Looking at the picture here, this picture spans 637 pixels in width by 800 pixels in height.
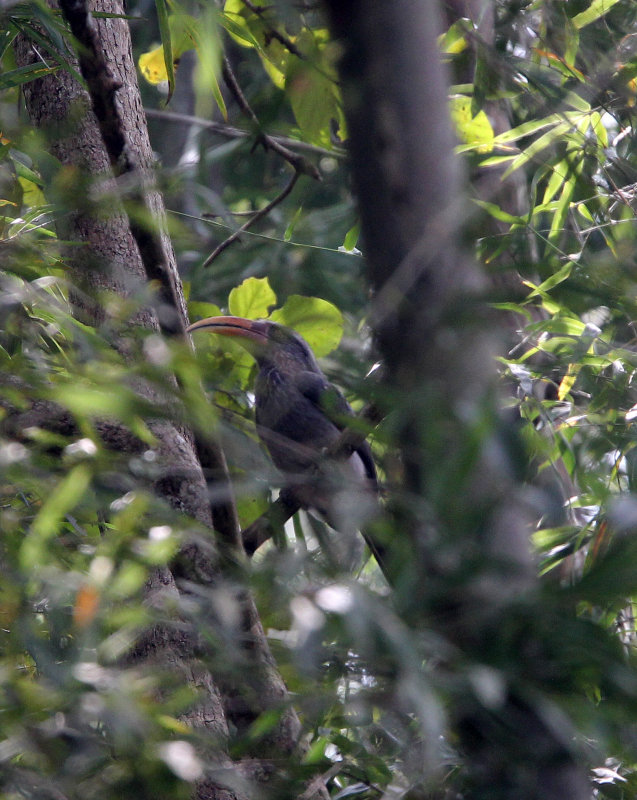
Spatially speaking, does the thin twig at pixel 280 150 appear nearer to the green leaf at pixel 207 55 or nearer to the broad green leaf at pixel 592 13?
the green leaf at pixel 207 55

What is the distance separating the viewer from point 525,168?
2291 millimetres

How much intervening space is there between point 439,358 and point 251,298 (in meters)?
1.49

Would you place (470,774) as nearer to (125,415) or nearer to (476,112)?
(125,415)

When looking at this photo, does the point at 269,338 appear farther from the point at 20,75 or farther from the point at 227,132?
the point at 20,75

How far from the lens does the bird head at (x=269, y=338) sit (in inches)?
93.7

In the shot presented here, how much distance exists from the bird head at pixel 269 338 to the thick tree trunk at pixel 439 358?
1177mm

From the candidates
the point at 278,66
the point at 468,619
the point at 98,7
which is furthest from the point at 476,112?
the point at 468,619

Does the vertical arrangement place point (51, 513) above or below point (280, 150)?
below

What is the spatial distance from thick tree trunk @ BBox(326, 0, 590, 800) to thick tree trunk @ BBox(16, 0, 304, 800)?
256mm

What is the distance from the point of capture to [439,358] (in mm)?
736

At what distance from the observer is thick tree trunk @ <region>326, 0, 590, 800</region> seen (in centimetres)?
71

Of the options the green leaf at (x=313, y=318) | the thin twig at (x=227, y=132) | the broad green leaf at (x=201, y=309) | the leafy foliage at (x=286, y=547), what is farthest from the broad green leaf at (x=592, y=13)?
the broad green leaf at (x=201, y=309)

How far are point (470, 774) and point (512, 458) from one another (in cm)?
30

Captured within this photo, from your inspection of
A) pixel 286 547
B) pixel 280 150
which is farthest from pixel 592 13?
pixel 286 547
